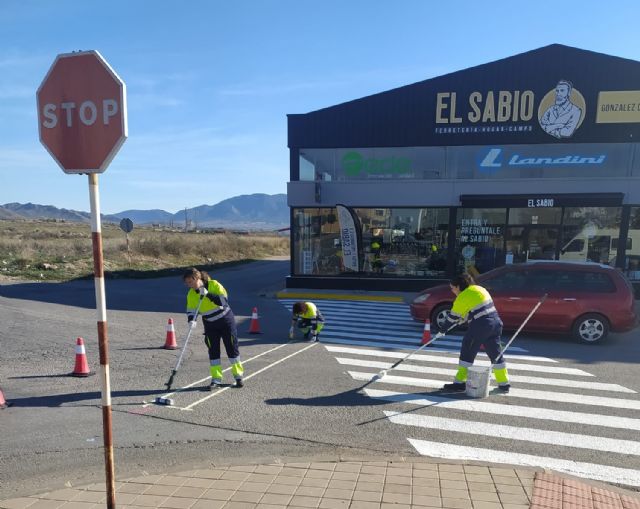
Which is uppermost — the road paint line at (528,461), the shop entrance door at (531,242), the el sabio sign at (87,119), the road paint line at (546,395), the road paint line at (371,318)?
the el sabio sign at (87,119)

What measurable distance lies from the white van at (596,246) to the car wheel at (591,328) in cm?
775

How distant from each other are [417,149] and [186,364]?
12.8 meters

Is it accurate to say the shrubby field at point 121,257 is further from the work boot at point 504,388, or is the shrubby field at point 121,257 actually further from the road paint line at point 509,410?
the work boot at point 504,388

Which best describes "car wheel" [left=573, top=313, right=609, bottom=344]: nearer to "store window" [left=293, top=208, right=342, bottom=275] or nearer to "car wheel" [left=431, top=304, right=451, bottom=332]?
"car wheel" [left=431, top=304, right=451, bottom=332]

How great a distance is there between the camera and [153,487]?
12.3 feet

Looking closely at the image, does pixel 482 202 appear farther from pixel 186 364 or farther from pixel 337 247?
pixel 186 364

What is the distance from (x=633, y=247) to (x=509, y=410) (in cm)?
1421

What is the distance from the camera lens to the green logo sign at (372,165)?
17500mm

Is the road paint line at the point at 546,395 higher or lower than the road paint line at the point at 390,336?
higher

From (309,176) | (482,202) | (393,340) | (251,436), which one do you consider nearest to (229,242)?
(309,176)

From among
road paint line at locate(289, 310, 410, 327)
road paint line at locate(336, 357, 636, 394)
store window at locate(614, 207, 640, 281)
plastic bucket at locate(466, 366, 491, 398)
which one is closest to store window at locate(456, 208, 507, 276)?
store window at locate(614, 207, 640, 281)

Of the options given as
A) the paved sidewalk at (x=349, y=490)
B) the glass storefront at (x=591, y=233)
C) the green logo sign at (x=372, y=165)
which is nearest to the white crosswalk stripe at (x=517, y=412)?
the paved sidewalk at (x=349, y=490)

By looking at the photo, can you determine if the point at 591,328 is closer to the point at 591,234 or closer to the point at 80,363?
the point at 591,234

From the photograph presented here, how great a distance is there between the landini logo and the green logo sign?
2893mm
